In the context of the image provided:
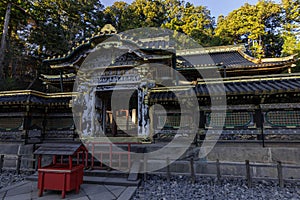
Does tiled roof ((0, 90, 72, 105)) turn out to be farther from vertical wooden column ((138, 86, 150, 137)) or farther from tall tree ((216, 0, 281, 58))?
tall tree ((216, 0, 281, 58))

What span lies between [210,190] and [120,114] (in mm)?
A: 14189

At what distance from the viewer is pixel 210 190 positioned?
22.8 ft

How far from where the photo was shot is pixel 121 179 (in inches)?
293

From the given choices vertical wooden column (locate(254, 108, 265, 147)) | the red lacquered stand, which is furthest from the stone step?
vertical wooden column (locate(254, 108, 265, 147))

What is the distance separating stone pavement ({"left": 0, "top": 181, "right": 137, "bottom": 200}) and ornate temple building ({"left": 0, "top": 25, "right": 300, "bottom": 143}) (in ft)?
12.5

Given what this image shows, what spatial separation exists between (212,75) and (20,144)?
13.9 m

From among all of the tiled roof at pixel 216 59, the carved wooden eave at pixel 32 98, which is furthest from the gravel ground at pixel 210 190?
the tiled roof at pixel 216 59

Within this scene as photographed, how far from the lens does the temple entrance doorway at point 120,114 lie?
12.9 meters

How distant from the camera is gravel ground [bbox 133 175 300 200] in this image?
250 inches

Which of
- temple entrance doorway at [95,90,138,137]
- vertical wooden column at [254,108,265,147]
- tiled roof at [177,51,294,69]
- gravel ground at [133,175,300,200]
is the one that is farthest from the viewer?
tiled roof at [177,51,294,69]

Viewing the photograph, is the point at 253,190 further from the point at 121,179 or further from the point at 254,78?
the point at 254,78

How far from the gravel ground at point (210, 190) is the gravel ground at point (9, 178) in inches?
225

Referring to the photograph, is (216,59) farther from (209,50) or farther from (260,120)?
(260,120)

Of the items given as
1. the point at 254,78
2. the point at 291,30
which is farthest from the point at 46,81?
the point at 291,30
